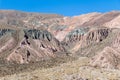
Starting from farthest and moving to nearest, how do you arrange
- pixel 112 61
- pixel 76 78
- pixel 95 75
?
pixel 112 61 < pixel 95 75 < pixel 76 78

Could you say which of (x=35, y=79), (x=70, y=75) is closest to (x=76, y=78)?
(x=70, y=75)

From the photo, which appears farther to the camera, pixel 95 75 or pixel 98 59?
pixel 98 59

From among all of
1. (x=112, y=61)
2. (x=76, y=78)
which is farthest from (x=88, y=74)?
(x=112, y=61)

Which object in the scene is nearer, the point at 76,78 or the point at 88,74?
the point at 76,78

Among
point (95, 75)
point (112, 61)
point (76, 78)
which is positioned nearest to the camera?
point (76, 78)

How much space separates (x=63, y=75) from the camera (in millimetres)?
94438

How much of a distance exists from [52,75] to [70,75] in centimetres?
489

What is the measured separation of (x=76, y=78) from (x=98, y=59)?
82.9 metres

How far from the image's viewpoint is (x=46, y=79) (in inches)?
3593

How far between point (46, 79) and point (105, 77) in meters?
15.4

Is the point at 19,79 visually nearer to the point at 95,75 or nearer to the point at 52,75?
the point at 52,75

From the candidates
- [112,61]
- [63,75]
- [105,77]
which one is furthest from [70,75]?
[112,61]

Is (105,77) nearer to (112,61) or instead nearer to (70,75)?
(70,75)

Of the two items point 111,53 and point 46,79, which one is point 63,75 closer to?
point 46,79
